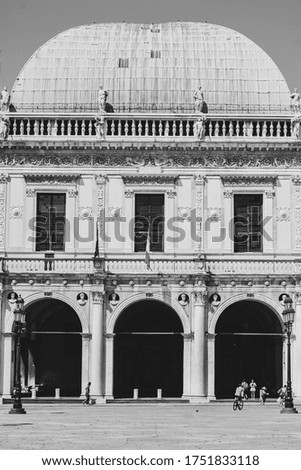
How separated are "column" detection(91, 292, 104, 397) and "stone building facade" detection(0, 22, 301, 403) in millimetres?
56

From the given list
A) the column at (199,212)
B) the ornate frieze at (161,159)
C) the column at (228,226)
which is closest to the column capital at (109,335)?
the column at (199,212)

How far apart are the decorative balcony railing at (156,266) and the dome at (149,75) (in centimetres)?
907

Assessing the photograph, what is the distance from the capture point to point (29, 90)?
6078 centimetres

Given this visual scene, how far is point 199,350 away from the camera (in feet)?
178

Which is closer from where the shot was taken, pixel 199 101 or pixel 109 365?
pixel 109 365

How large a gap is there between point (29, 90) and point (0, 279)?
37.3 feet

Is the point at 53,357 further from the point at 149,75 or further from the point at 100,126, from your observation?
the point at 149,75

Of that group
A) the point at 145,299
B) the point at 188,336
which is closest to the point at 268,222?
the point at 188,336

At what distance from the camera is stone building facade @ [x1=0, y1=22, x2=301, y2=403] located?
55.1 metres

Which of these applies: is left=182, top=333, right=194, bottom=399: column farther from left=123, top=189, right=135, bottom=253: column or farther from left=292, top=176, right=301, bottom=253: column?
left=292, top=176, right=301, bottom=253: column

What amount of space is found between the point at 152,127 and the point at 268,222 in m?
7.58

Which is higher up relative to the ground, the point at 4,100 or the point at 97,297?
the point at 4,100

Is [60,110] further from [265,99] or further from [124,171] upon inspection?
[265,99]
